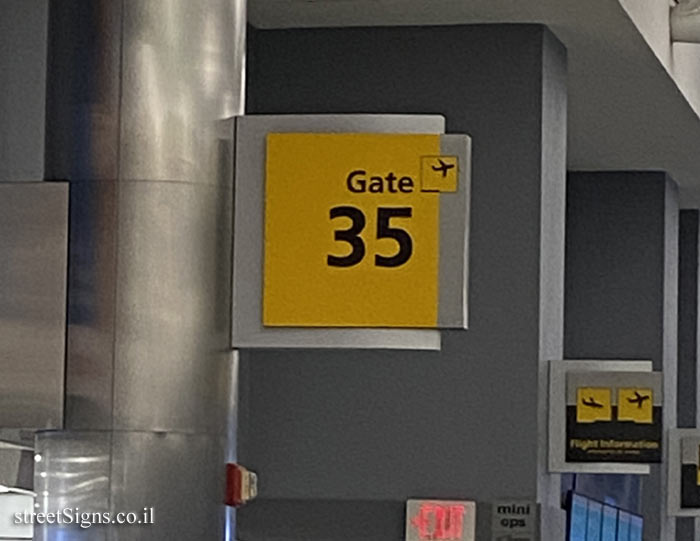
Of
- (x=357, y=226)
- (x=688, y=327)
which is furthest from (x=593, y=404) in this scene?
(x=688, y=327)

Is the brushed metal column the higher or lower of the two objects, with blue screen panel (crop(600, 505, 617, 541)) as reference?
higher

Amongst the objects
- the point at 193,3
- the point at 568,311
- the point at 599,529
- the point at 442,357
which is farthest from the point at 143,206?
the point at 568,311

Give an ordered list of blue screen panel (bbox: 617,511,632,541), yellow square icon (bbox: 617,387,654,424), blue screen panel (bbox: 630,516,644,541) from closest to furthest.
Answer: yellow square icon (bbox: 617,387,654,424), blue screen panel (bbox: 617,511,632,541), blue screen panel (bbox: 630,516,644,541)

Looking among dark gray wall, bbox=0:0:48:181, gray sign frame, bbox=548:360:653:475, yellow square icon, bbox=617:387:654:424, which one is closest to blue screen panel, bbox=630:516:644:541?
yellow square icon, bbox=617:387:654:424

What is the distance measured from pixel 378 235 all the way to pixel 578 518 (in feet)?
23.0

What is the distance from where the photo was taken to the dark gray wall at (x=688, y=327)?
15.7 metres

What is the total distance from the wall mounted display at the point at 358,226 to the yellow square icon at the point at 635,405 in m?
5.00

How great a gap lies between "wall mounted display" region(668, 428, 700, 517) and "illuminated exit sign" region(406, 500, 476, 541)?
4.23 meters

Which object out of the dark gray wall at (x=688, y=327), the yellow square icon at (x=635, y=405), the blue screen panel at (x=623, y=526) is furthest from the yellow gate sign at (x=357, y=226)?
the dark gray wall at (x=688, y=327)

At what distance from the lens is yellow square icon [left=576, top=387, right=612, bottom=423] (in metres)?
10.1

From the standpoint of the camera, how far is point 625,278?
1391cm

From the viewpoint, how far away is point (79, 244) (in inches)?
204

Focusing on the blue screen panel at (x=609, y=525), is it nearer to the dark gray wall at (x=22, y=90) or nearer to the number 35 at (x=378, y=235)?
the dark gray wall at (x=22, y=90)

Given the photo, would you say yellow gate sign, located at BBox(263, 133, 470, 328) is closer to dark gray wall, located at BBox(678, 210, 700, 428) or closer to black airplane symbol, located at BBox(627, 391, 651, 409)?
black airplane symbol, located at BBox(627, 391, 651, 409)
